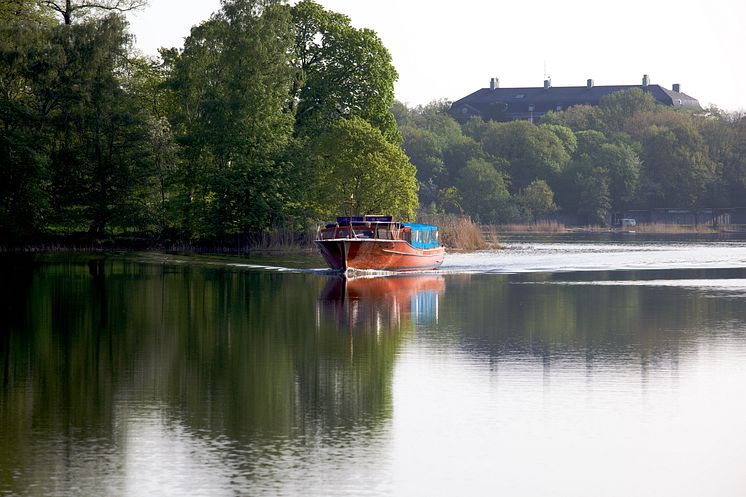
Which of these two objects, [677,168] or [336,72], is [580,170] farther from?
[336,72]

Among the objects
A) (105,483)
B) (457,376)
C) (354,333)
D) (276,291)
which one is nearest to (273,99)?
(276,291)

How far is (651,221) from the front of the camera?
168 m

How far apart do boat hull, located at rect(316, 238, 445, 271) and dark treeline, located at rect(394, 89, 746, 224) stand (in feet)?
312

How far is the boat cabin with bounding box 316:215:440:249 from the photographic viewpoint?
6016cm

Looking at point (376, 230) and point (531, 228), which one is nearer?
point (376, 230)

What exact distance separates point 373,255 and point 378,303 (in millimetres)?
19580

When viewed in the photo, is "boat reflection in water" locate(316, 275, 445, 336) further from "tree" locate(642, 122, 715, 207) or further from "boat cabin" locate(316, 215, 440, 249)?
"tree" locate(642, 122, 715, 207)

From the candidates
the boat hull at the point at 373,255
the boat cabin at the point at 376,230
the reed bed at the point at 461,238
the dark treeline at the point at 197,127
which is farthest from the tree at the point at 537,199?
the boat hull at the point at 373,255

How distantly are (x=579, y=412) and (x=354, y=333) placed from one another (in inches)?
427

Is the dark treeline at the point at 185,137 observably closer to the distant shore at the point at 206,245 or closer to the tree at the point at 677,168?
the distant shore at the point at 206,245

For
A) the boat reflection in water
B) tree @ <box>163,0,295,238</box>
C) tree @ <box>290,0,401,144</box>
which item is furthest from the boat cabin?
tree @ <box>290,0,401,144</box>

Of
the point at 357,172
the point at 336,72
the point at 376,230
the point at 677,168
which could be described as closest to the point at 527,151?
the point at 677,168

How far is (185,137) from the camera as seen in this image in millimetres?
79562

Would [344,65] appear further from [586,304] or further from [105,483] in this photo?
[105,483]
